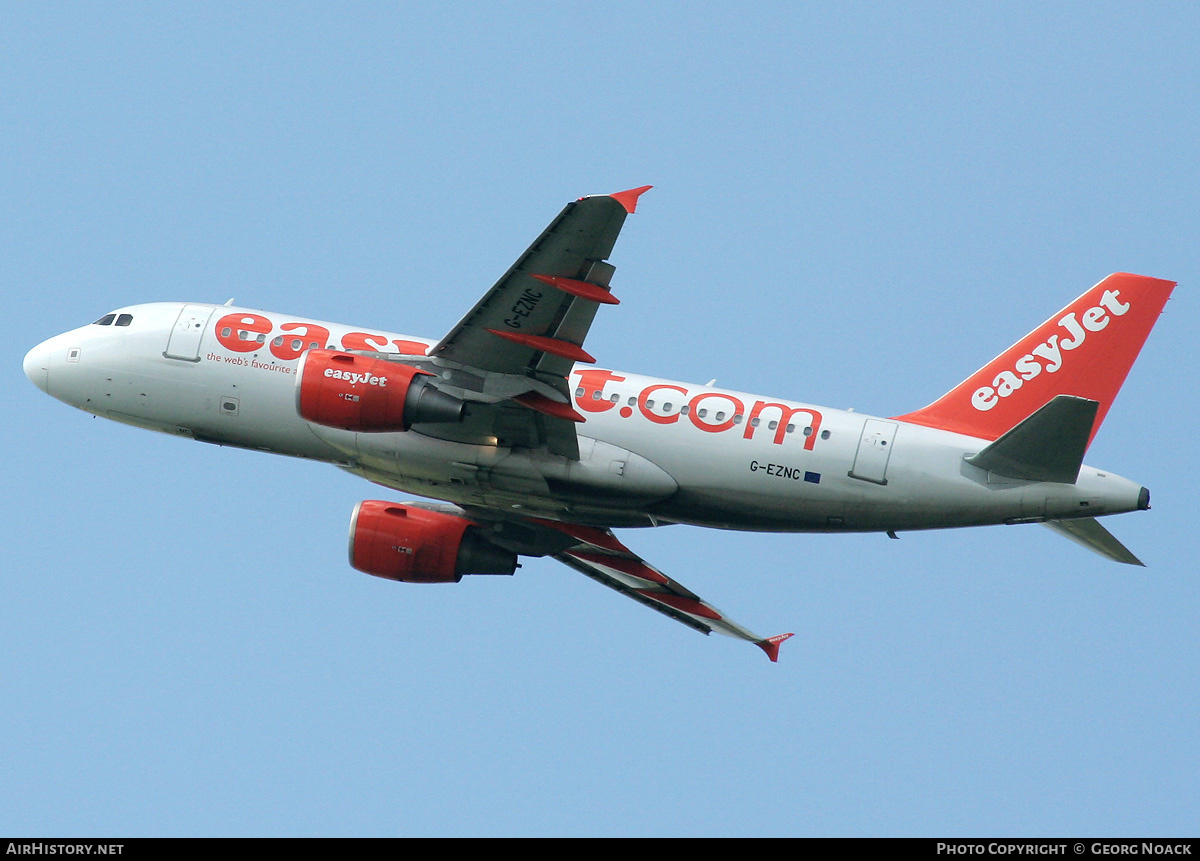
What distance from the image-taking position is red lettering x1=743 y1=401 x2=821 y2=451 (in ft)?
115

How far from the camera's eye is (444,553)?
3959 centimetres

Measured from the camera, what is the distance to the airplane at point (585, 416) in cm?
3312

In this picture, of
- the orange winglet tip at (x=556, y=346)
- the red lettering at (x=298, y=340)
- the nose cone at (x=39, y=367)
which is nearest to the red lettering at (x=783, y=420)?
the orange winglet tip at (x=556, y=346)

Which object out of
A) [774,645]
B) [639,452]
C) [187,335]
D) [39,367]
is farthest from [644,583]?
[39,367]

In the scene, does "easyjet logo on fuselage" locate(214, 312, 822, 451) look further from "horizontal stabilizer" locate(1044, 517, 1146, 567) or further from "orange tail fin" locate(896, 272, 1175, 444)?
"horizontal stabilizer" locate(1044, 517, 1146, 567)

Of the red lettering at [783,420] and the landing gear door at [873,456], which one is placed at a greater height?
the red lettering at [783,420]

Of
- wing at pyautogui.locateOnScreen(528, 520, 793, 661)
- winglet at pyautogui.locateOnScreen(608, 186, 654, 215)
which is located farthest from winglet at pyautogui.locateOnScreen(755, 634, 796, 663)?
winglet at pyautogui.locateOnScreen(608, 186, 654, 215)

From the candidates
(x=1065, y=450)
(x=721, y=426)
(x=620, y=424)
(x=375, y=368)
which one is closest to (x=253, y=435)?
(x=375, y=368)

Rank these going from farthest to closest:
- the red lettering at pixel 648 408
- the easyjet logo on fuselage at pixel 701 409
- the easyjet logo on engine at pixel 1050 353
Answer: the easyjet logo on engine at pixel 1050 353, the red lettering at pixel 648 408, the easyjet logo on fuselage at pixel 701 409

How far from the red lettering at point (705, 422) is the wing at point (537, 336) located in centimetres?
307

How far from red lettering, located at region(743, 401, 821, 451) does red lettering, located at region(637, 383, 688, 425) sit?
1824 millimetres

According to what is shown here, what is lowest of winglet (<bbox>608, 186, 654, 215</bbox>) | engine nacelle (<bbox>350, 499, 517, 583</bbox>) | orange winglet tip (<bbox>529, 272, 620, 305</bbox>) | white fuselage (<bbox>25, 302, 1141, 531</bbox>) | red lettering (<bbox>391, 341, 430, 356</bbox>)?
engine nacelle (<bbox>350, 499, 517, 583</bbox>)

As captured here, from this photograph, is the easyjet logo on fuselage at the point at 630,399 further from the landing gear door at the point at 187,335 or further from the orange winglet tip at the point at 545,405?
the orange winglet tip at the point at 545,405

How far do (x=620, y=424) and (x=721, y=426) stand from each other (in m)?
2.56
